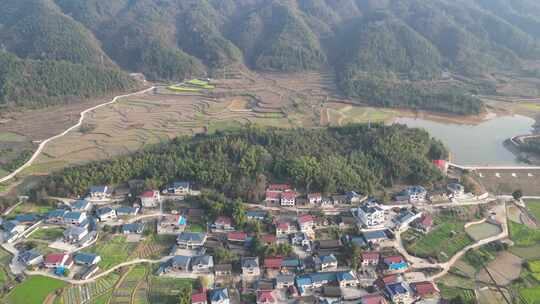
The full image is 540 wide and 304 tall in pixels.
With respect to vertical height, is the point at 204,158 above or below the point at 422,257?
above

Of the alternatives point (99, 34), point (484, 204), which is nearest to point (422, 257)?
point (484, 204)

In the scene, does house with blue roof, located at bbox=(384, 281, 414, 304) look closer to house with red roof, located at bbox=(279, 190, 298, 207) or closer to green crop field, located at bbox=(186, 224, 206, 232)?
house with red roof, located at bbox=(279, 190, 298, 207)

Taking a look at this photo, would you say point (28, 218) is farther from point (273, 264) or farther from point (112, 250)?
point (273, 264)

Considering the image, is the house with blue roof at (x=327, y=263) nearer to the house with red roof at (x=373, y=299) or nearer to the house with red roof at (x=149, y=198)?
the house with red roof at (x=373, y=299)

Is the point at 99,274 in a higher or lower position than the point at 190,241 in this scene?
lower

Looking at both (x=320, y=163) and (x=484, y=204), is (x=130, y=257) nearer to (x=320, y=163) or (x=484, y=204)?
(x=320, y=163)

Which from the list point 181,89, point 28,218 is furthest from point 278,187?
point 181,89
